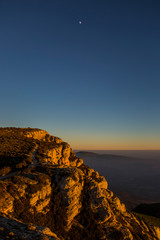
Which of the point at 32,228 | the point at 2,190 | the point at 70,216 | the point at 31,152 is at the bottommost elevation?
the point at 70,216

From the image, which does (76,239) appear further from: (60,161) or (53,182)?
(60,161)

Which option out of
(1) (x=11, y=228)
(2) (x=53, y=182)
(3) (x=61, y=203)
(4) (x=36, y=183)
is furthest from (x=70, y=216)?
(1) (x=11, y=228)

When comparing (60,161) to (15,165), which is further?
(60,161)

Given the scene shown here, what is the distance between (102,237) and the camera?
26.9m

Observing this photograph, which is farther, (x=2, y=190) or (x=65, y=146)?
(x=65, y=146)

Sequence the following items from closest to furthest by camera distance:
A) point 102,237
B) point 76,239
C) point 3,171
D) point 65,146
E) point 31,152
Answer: point 76,239 < point 102,237 < point 3,171 < point 31,152 < point 65,146

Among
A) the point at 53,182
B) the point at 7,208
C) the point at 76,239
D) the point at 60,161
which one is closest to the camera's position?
the point at 7,208

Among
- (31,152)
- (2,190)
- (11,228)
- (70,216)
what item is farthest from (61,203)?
(31,152)

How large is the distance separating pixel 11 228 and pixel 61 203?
1379cm

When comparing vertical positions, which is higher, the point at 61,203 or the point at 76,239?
the point at 61,203

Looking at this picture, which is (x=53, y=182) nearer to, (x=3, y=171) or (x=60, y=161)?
(x=3, y=171)

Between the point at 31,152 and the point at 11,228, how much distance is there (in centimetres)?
3425

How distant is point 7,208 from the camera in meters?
20.6

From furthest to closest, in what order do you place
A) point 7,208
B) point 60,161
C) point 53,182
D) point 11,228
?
point 60,161 < point 53,182 < point 7,208 < point 11,228
